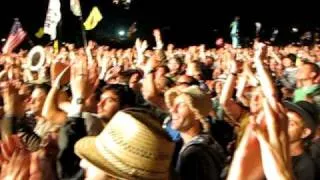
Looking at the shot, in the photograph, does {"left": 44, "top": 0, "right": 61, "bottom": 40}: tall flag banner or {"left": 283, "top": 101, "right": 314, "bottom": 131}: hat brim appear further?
{"left": 44, "top": 0, "right": 61, "bottom": 40}: tall flag banner

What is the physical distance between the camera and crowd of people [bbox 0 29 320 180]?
2.91 metres

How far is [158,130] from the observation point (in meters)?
3.11

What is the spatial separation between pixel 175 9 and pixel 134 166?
48137 mm

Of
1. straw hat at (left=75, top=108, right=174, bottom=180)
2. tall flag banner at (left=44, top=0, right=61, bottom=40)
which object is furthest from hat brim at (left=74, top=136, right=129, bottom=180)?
tall flag banner at (left=44, top=0, right=61, bottom=40)

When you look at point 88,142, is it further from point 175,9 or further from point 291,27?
point 291,27

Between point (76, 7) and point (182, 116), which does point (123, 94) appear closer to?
point (182, 116)

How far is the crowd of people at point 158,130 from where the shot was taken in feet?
9.55

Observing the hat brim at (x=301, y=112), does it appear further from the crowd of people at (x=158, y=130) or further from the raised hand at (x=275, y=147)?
the raised hand at (x=275, y=147)

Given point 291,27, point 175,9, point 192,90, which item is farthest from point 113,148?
point 291,27

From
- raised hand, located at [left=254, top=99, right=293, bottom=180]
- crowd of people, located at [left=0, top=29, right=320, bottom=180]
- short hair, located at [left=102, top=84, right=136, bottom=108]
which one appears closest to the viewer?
raised hand, located at [left=254, top=99, right=293, bottom=180]

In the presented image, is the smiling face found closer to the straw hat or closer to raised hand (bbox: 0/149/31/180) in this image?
raised hand (bbox: 0/149/31/180)

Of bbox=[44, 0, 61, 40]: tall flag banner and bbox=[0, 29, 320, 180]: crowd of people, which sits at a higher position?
bbox=[44, 0, 61, 40]: tall flag banner

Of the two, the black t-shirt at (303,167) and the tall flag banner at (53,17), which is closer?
the black t-shirt at (303,167)

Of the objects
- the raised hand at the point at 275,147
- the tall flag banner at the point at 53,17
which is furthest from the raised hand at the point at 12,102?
the tall flag banner at the point at 53,17
